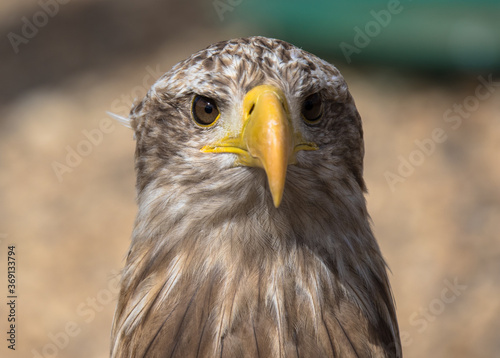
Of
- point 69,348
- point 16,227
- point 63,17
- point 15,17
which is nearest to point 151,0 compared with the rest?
point 63,17

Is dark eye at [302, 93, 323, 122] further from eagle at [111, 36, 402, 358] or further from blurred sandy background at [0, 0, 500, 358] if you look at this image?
blurred sandy background at [0, 0, 500, 358]

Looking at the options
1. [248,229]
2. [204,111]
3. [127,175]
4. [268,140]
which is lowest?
[248,229]

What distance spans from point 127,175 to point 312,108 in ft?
10.5

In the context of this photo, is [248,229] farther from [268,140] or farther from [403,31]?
[403,31]

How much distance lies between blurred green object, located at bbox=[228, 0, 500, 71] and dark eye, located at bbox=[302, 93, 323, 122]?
12.1ft

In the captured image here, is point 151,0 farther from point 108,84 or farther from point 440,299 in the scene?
point 440,299

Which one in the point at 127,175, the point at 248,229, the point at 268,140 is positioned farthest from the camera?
the point at 127,175

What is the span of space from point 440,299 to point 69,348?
235 cm

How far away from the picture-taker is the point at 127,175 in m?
4.98

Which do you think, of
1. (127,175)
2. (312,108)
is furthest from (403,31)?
(312,108)

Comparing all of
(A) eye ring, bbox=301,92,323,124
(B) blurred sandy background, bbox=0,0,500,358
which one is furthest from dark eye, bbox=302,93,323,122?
(B) blurred sandy background, bbox=0,0,500,358

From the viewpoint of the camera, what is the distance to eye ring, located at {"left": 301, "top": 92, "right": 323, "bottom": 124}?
6.41ft

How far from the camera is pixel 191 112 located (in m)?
1.99

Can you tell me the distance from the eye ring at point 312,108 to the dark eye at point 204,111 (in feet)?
0.82
